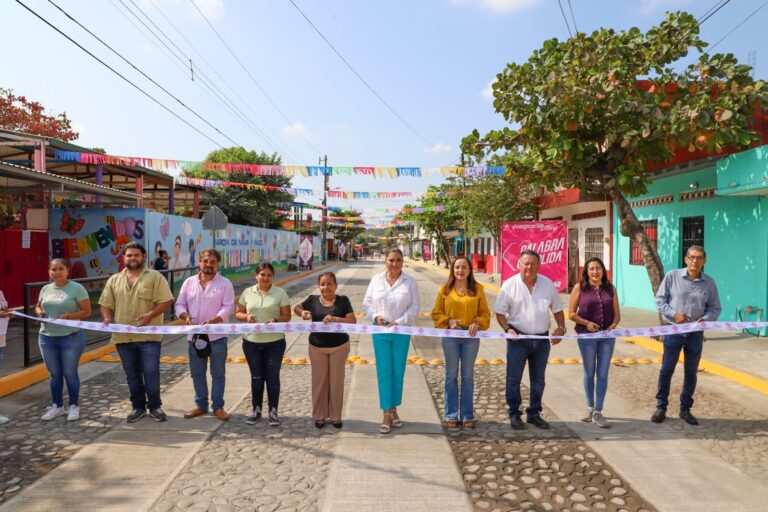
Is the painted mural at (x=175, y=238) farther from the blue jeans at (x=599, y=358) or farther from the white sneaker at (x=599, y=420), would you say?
the white sneaker at (x=599, y=420)

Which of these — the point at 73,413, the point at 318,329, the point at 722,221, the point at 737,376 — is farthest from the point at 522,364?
the point at 722,221

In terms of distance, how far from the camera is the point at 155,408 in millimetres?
5156

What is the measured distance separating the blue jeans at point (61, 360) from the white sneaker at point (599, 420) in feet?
16.6

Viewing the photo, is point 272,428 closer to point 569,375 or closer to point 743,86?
point 569,375

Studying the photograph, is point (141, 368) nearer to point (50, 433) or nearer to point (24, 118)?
point (50, 433)

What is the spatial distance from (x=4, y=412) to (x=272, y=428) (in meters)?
2.86

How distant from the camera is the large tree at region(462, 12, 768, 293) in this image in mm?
8102

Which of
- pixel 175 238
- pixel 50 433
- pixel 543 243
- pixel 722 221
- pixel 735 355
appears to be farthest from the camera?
pixel 175 238

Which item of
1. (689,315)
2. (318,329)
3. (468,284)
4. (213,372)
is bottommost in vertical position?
(213,372)

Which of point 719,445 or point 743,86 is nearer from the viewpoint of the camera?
point 719,445

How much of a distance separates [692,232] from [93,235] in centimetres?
1469

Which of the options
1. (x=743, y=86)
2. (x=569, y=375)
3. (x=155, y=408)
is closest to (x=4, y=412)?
(x=155, y=408)

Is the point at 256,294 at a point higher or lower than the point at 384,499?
higher

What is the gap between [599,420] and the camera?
5.06 meters
